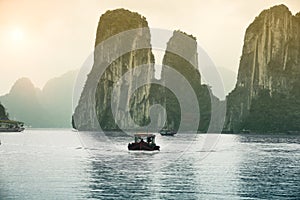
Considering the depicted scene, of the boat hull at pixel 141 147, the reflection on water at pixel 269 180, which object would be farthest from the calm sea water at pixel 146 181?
the boat hull at pixel 141 147

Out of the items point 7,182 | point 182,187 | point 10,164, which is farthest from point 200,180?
point 10,164

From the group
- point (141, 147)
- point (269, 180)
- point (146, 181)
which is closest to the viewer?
point (146, 181)

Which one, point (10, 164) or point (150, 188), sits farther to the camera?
point (10, 164)

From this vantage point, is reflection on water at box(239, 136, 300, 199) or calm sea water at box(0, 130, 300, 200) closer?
calm sea water at box(0, 130, 300, 200)

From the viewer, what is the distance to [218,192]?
46.9 metres

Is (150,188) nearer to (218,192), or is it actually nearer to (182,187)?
(182,187)

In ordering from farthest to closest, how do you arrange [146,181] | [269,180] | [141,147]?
1. [141,147]
2. [269,180]
3. [146,181]

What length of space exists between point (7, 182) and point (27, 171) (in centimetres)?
1172

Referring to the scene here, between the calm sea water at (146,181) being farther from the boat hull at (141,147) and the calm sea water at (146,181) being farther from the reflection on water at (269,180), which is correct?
the boat hull at (141,147)

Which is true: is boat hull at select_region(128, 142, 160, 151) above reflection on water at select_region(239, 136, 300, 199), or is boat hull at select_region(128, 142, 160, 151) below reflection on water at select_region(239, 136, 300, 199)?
above

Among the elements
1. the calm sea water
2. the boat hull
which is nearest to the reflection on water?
the calm sea water

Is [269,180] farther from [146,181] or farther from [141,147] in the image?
[141,147]

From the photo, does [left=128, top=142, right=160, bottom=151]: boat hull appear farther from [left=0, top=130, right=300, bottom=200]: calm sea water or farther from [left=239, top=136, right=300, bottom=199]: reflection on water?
[left=239, top=136, right=300, bottom=199]: reflection on water

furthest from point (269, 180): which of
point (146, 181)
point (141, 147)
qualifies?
point (141, 147)
